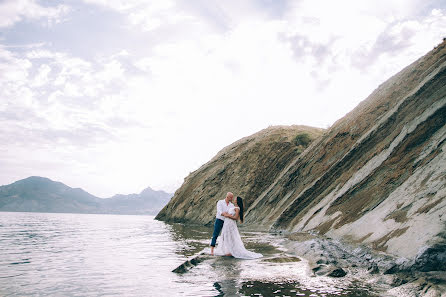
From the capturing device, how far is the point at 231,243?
14859 mm

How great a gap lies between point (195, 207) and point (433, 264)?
41.5m

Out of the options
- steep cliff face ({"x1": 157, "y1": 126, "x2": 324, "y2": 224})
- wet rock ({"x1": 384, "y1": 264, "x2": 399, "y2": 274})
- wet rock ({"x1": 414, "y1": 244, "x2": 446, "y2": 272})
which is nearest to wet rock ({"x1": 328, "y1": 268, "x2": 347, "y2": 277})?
wet rock ({"x1": 384, "y1": 264, "x2": 399, "y2": 274})

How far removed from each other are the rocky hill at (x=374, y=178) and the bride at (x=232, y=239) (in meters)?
5.12

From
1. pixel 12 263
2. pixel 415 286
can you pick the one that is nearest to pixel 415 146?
pixel 415 286

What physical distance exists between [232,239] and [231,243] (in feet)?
0.58

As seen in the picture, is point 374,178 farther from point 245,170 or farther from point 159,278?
point 245,170

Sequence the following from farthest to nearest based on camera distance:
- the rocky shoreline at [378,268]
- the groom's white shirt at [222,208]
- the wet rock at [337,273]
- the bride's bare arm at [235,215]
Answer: the groom's white shirt at [222,208], the bride's bare arm at [235,215], the wet rock at [337,273], the rocky shoreline at [378,268]

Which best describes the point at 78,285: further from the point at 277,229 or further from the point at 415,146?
the point at 277,229

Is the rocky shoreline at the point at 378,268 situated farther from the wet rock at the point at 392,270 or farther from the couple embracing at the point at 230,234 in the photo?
the couple embracing at the point at 230,234

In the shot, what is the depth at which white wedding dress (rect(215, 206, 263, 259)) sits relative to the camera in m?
14.5

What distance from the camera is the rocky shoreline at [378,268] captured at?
788 cm

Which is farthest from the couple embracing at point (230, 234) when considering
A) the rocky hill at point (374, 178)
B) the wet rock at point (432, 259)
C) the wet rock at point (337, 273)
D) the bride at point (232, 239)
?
the wet rock at point (432, 259)

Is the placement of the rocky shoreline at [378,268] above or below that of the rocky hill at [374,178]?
below

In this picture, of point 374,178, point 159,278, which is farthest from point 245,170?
point 159,278
